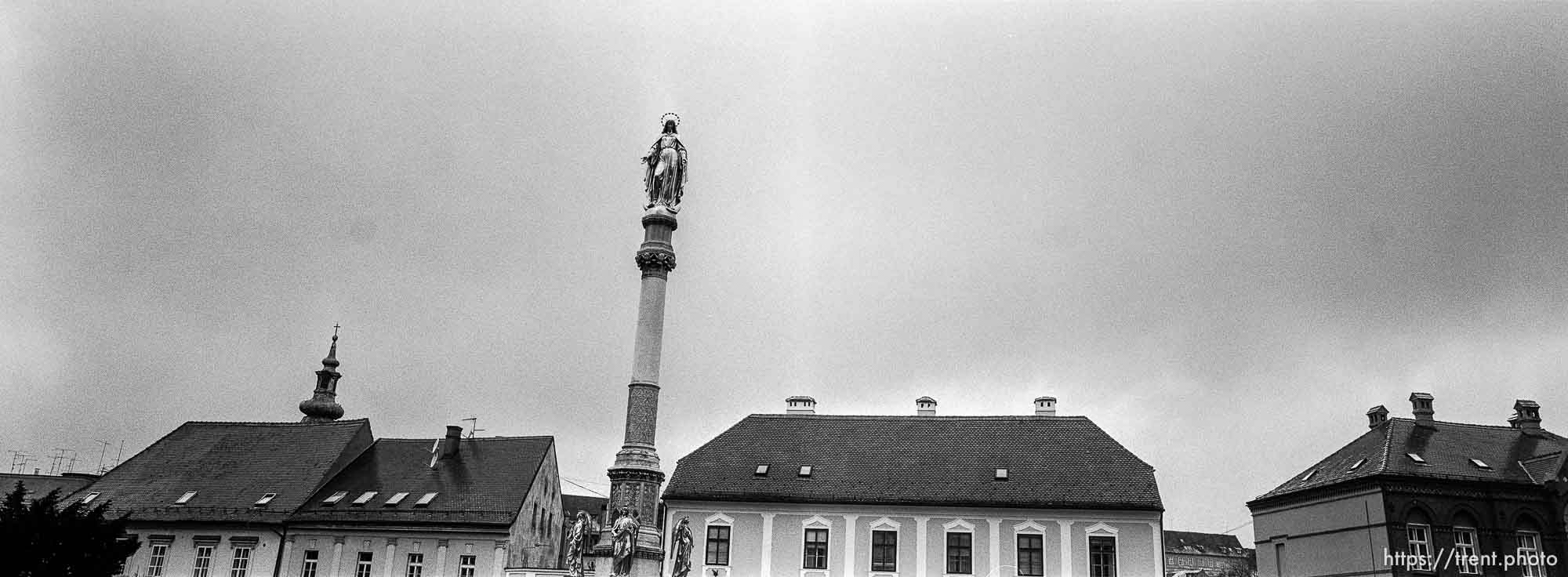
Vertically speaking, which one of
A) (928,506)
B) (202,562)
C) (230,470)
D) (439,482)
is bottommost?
(202,562)

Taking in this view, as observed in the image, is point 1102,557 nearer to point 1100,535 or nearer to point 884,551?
point 1100,535

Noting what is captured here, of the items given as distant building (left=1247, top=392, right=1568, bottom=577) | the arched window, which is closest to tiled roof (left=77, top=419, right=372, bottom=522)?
distant building (left=1247, top=392, right=1568, bottom=577)

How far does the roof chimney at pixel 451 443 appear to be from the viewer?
3994cm

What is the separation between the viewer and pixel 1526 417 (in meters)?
39.8

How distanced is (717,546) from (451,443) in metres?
10.8

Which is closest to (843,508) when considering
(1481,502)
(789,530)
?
(789,530)

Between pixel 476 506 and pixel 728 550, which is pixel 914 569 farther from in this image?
pixel 476 506

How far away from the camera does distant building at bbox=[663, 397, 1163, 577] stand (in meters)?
35.3

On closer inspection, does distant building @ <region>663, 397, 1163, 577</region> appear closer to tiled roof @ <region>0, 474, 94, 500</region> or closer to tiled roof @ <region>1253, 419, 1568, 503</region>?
tiled roof @ <region>1253, 419, 1568, 503</region>

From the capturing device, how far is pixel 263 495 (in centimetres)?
3884

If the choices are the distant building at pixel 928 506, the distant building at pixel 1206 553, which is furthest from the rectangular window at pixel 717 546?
the distant building at pixel 1206 553

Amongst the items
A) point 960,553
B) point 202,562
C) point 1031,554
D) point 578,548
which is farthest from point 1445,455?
point 202,562

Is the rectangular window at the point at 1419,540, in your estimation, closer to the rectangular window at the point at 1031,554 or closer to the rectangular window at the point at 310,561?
the rectangular window at the point at 1031,554

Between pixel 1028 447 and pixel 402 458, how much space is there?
22.5 m
